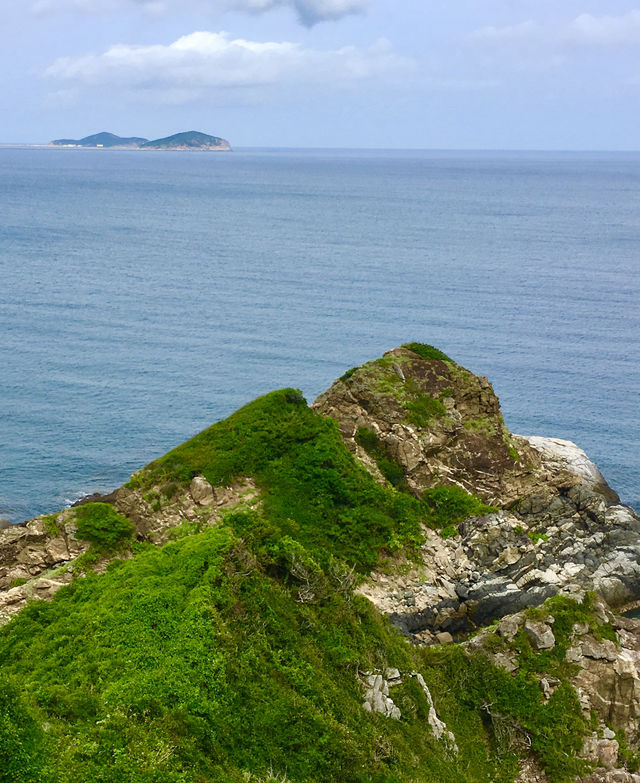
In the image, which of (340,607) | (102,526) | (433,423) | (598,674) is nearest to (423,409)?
(433,423)

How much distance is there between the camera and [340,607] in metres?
30.2

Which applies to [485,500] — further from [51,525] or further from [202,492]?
[51,525]

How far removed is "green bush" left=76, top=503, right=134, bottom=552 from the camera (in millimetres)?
36875

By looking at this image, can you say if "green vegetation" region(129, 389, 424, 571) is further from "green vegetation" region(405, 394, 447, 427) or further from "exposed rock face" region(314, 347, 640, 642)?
"green vegetation" region(405, 394, 447, 427)

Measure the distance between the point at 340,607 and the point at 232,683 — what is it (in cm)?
594

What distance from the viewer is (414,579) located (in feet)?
135

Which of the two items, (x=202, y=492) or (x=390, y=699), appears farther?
(x=202, y=492)

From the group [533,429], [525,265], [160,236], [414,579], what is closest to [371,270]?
[525,265]

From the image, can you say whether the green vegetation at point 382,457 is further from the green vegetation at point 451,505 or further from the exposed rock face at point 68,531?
→ the exposed rock face at point 68,531

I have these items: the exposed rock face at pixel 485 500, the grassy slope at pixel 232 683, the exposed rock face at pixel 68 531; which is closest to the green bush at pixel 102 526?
the exposed rock face at pixel 68 531

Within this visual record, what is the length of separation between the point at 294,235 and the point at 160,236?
73.6 feet

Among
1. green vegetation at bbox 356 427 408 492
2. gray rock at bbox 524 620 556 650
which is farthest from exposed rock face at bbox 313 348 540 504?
gray rock at bbox 524 620 556 650

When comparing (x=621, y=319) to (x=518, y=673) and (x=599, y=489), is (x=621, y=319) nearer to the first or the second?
(x=599, y=489)

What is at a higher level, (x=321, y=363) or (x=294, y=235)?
(x=294, y=235)
